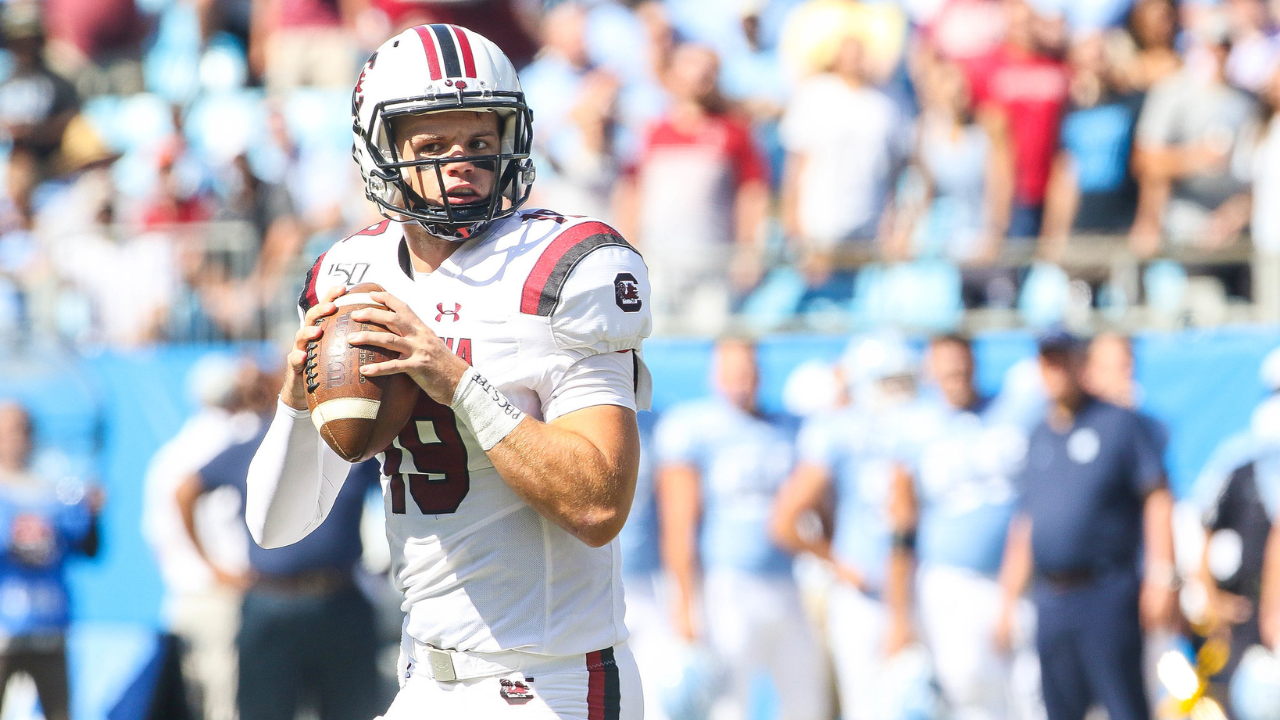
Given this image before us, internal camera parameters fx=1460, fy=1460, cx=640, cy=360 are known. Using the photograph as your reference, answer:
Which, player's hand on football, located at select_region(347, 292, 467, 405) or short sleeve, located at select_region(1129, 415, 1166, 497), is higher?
player's hand on football, located at select_region(347, 292, 467, 405)

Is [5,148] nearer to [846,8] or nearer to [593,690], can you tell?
[846,8]

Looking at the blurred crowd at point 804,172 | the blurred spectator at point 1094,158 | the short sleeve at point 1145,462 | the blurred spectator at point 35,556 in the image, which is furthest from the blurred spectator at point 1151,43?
the blurred spectator at point 35,556

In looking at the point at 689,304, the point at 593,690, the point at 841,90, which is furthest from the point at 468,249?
the point at 841,90

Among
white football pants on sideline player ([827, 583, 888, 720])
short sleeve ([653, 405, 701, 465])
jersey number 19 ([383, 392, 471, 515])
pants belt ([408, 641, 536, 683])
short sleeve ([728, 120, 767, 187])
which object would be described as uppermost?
short sleeve ([728, 120, 767, 187])

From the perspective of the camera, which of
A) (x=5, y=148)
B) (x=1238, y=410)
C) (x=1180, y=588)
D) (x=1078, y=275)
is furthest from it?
(x=5, y=148)

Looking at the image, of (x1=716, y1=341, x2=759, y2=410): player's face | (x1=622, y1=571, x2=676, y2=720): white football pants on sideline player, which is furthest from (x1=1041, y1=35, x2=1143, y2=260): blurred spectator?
(x1=622, y1=571, x2=676, y2=720): white football pants on sideline player

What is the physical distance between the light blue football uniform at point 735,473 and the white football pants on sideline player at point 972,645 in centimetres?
64

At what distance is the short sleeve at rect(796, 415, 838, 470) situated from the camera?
6.28m

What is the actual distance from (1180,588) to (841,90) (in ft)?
9.96

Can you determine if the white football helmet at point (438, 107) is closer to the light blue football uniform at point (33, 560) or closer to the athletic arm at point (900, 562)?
the athletic arm at point (900, 562)

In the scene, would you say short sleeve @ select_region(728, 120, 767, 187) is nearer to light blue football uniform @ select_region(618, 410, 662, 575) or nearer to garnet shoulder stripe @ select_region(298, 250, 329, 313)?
light blue football uniform @ select_region(618, 410, 662, 575)

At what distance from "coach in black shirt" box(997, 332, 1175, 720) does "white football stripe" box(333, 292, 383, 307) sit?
409 cm

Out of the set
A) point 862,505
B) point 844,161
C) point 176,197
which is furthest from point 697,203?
point 176,197

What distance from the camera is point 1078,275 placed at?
675cm
